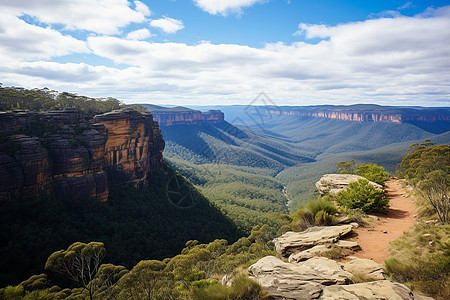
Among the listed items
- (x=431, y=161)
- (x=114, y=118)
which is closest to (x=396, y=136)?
(x=431, y=161)

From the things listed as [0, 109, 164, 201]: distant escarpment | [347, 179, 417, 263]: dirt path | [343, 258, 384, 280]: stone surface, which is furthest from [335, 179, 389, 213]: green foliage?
[0, 109, 164, 201]: distant escarpment

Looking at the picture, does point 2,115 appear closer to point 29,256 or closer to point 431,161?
point 29,256

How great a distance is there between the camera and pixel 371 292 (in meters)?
5.24

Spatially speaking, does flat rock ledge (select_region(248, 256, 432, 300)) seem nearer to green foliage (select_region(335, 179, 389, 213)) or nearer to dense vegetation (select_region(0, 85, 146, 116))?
green foliage (select_region(335, 179, 389, 213))

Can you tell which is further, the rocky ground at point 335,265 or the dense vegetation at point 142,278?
the dense vegetation at point 142,278

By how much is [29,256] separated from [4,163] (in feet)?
30.6

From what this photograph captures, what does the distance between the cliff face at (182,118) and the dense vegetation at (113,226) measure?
86911mm

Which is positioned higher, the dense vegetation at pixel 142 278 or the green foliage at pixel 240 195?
the dense vegetation at pixel 142 278

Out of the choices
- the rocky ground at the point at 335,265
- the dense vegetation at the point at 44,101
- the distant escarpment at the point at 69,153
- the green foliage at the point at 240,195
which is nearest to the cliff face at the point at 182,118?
the green foliage at the point at 240,195

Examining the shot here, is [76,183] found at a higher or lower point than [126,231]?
higher

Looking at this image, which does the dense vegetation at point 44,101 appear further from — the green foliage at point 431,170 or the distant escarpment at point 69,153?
the green foliage at point 431,170

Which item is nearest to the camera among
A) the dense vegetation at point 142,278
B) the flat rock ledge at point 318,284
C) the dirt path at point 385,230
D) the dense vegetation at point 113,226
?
the flat rock ledge at point 318,284

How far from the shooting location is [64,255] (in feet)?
49.0

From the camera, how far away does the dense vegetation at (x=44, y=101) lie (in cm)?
3086
